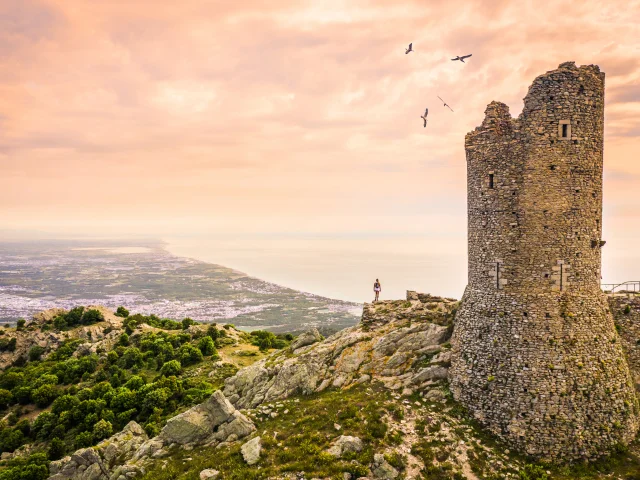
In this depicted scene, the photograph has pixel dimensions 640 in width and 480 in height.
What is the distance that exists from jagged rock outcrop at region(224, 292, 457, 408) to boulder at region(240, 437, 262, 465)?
17.7ft

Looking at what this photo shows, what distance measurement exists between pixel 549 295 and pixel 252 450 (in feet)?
48.2

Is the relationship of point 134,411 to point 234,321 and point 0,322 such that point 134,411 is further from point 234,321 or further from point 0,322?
point 0,322

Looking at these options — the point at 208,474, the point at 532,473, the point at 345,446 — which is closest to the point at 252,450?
the point at 208,474

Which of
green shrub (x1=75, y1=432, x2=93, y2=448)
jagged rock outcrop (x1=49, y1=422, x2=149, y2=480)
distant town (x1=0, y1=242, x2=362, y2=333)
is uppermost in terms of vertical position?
jagged rock outcrop (x1=49, y1=422, x2=149, y2=480)

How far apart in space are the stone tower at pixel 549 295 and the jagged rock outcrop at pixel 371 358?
10.6ft

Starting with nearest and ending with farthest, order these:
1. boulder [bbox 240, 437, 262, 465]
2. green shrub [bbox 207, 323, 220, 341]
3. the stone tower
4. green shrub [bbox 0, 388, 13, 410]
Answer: boulder [bbox 240, 437, 262, 465] < the stone tower < green shrub [bbox 0, 388, 13, 410] < green shrub [bbox 207, 323, 220, 341]

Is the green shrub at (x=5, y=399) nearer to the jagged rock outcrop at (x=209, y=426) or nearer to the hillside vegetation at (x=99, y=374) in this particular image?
the hillside vegetation at (x=99, y=374)

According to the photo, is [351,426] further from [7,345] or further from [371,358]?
[7,345]

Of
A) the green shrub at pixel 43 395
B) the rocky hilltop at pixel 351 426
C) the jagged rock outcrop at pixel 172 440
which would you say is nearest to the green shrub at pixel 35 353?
the green shrub at pixel 43 395

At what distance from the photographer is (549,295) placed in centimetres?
1680

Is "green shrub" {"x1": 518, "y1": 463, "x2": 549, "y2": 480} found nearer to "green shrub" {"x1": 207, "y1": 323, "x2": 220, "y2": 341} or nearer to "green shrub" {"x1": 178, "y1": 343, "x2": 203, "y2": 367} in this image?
"green shrub" {"x1": 178, "y1": 343, "x2": 203, "y2": 367}

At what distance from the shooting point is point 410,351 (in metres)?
21.6

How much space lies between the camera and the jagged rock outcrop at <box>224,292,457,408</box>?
20.8 metres

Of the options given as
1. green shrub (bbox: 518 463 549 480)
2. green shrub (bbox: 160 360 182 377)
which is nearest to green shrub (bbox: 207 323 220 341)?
green shrub (bbox: 160 360 182 377)
